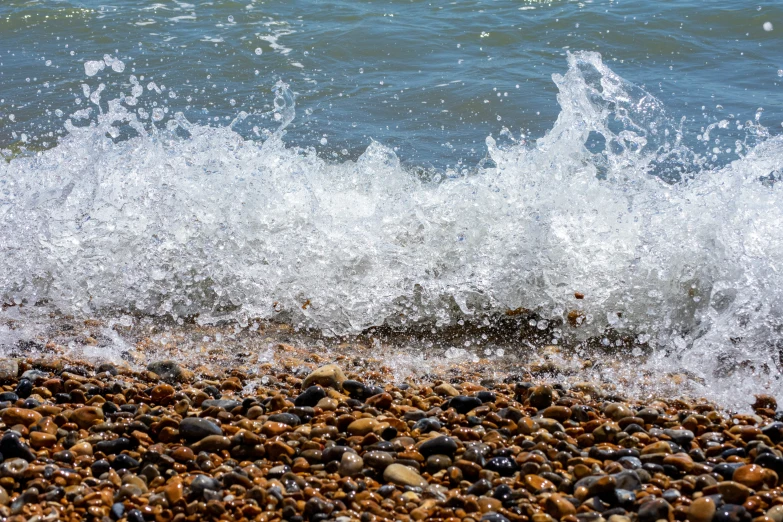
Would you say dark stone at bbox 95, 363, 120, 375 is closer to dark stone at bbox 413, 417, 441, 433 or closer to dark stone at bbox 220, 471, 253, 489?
dark stone at bbox 220, 471, 253, 489

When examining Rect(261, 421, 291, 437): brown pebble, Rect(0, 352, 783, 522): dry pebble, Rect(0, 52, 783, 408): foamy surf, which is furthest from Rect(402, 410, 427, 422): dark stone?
Rect(0, 52, 783, 408): foamy surf

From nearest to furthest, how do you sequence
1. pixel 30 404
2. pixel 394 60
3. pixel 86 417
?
pixel 86 417 < pixel 30 404 < pixel 394 60

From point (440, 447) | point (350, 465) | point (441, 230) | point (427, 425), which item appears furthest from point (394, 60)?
point (350, 465)

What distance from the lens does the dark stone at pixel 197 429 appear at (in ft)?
9.98

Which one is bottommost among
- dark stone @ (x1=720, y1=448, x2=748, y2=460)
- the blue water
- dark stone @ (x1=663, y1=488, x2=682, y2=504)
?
dark stone @ (x1=720, y1=448, x2=748, y2=460)

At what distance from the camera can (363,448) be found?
2.97 m

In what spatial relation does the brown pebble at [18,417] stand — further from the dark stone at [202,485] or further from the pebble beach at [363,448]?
the dark stone at [202,485]

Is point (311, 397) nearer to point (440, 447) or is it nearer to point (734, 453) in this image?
point (440, 447)

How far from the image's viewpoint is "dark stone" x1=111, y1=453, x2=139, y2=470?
2.87 m

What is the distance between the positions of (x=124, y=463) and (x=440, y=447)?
3.64 feet

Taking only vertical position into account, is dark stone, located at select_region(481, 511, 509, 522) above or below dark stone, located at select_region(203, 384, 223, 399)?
above

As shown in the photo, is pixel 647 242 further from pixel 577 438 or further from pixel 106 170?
pixel 106 170

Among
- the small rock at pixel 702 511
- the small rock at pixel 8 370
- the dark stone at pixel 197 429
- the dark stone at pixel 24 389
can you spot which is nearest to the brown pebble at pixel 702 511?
the small rock at pixel 702 511

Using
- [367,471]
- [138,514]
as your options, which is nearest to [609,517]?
[367,471]
